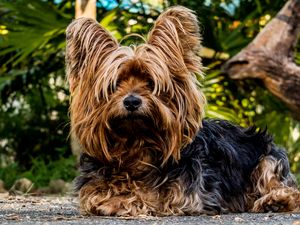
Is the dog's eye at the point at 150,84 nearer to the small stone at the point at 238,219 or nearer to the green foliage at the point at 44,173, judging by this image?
the small stone at the point at 238,219

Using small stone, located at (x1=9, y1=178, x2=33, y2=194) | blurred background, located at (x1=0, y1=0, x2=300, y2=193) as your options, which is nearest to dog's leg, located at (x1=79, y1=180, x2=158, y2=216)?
small stone, located at (x1=9, y1=178, x2=33, y2=194)

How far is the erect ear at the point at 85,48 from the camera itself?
7309 mm

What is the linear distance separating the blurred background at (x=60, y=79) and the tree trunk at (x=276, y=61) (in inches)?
96.1

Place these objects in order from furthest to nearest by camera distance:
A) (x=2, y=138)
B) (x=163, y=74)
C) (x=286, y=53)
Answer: (x=2, y=138) → (x=286, y=53) → (x=163, y=74)

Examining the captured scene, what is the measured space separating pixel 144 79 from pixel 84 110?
0.55 metres

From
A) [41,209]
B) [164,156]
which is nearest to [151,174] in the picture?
[164,156]

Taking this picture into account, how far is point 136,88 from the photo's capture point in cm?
693

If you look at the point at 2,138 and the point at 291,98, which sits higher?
the point at 291,98

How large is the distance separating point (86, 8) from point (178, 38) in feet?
20.7

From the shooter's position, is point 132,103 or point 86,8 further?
point 86,8

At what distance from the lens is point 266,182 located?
7996 mm

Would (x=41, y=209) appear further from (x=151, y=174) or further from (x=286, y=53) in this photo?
(x=286, y=53)

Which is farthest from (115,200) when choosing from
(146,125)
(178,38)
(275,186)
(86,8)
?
(86,8)

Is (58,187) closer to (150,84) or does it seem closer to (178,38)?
(178,38)
